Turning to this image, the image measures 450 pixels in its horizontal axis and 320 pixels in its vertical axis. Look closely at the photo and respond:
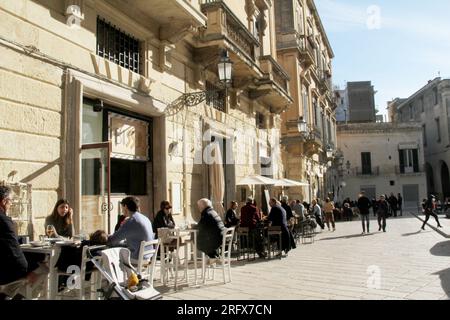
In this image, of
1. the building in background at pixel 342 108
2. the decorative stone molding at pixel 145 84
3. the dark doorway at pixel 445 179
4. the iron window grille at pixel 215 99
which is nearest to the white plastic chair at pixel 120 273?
the decorative stone molding at pixel 145 84

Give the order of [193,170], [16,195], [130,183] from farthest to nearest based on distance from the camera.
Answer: [193,170] → [130,183] → [16,195]

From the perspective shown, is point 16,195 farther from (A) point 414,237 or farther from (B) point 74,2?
(A) point 414,237

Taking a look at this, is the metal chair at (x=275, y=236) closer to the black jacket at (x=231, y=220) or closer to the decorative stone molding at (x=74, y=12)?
the black jacket at (x=231, y=220)

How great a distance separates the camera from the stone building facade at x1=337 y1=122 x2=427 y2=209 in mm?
40938

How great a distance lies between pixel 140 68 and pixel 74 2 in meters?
2.22

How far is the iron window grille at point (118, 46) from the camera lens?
7.86 meters

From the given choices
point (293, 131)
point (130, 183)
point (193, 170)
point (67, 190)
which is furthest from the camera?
point (293, 131)

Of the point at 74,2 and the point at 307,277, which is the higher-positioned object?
the point at 74,2

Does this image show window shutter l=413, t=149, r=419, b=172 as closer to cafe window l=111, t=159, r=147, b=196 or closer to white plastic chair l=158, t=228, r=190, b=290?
cafe window l=111, t=159, r=147, b=196

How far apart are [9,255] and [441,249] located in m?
10.3

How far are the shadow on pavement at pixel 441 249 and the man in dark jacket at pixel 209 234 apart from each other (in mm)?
5795

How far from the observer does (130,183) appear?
28.9 feet

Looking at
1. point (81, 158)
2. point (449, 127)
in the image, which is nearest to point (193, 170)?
point (81, 158)

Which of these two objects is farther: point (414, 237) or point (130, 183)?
point (414, 237)
